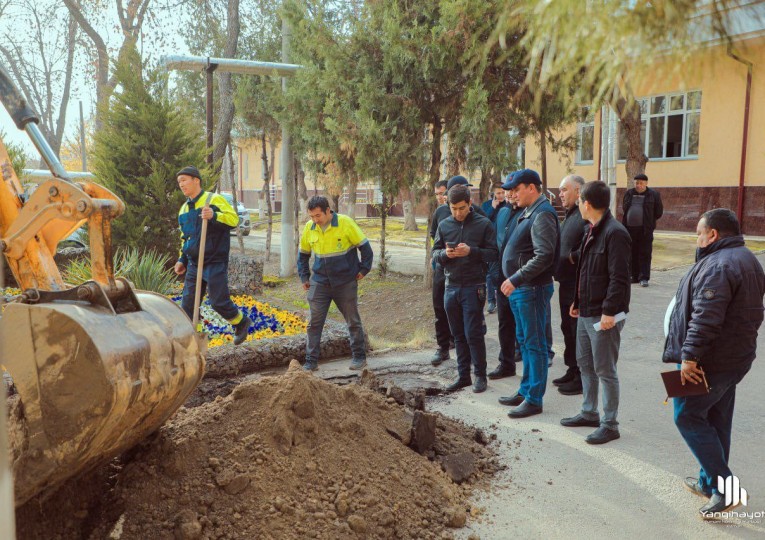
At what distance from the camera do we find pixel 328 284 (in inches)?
264

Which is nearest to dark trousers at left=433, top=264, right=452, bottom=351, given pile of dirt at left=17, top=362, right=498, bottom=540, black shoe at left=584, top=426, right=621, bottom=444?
black shoe at left=584, top=426, right=621, bottom=444

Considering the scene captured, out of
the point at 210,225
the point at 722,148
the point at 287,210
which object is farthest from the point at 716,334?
the point at 722,148

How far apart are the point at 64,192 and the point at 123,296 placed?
0.59m

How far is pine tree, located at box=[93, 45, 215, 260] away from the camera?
1133cm

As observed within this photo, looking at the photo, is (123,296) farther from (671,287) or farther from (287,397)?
(671,287)

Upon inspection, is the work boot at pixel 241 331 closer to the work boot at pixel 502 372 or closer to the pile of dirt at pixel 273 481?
the work boot at pixel 502 372

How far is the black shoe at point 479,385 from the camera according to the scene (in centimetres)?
583

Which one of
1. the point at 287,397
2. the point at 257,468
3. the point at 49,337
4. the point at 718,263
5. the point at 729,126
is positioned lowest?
the point at 257,468

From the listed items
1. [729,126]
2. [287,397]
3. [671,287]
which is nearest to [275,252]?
[671,287]

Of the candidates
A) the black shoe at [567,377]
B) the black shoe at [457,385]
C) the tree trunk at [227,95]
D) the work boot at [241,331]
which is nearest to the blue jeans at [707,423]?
the black shoe at [567,377]

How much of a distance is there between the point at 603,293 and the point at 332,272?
2.95 m

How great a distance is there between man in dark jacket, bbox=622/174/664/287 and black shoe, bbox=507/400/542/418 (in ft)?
20.1

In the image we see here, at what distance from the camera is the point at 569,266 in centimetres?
589

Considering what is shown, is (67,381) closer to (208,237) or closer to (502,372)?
(208,237)
